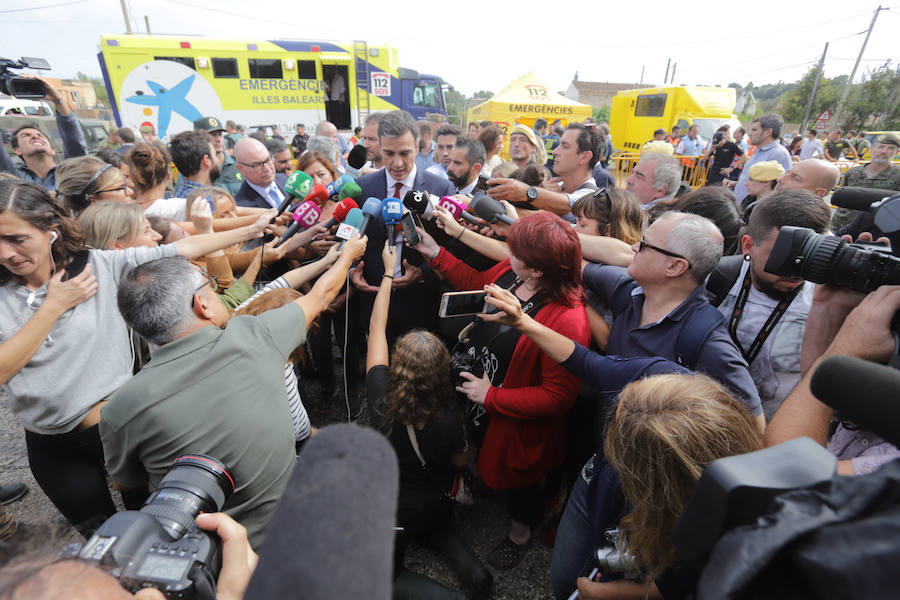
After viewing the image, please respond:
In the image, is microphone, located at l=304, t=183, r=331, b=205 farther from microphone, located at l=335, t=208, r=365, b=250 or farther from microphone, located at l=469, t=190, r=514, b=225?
microphone, located at l=469, t=190, r=514, b=225

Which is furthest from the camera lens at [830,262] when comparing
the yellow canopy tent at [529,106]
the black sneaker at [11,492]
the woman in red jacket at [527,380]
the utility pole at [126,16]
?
the utility pole at [126,16]

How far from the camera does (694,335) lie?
1.67 m

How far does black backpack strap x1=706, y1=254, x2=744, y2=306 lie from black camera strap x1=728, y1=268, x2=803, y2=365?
0.05 m

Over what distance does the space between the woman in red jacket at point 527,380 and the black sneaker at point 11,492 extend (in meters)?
3.15

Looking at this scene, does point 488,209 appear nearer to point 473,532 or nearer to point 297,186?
point 297,186

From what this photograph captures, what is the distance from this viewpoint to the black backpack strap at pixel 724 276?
1978 millimetres

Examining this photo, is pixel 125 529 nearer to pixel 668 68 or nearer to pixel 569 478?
pixel 569 478

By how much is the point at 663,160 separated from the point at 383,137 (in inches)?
92.0

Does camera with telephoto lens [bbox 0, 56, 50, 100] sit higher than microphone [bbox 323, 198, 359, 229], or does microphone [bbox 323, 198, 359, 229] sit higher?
camera with telephoto lens [bbox 0, 56, 50, 100]

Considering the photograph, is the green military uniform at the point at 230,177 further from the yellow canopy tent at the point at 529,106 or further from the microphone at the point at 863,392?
the yellow canopy tent at the point at 529,106

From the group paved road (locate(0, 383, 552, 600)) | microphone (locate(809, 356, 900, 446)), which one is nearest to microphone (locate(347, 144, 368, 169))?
paved road (locate(0, 383, 552, 600))

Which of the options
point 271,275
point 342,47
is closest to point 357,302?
point 271,275

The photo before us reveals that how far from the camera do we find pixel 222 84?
37.8 feet

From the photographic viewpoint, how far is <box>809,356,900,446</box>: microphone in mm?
480
